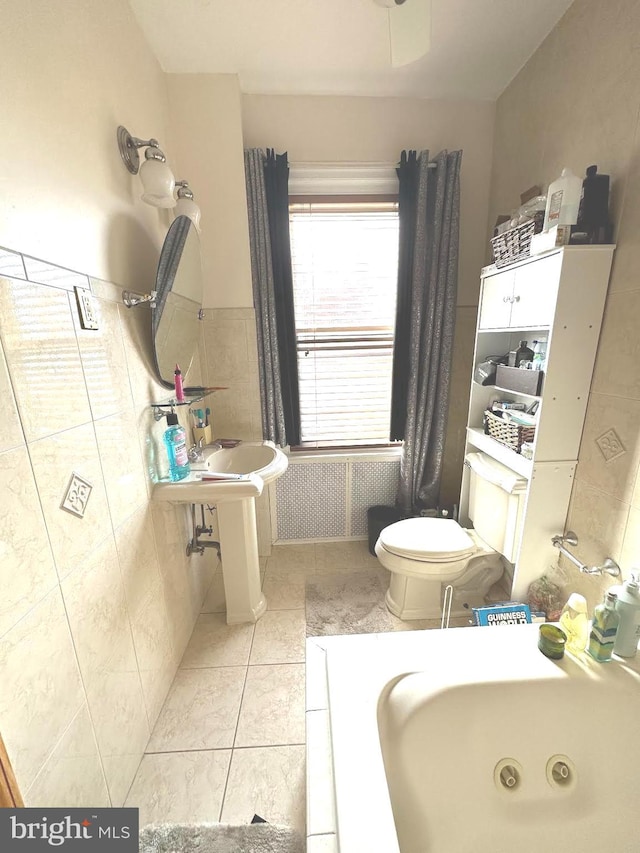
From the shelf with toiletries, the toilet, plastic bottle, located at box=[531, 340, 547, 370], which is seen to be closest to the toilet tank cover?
the toilet

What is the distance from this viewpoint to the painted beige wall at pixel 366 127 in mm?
1721

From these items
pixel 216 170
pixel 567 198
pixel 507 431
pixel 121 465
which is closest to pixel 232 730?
pixel 121 465

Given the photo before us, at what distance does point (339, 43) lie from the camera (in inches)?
55.7

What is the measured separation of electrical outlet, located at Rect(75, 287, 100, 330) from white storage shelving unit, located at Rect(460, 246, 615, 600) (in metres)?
1.49

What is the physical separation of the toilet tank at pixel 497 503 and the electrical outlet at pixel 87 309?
1.61 metres

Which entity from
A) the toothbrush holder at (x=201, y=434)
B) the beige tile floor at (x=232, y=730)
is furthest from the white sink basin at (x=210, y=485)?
the beige tile floor at (x=232, y=730)

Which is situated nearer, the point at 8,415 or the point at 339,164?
the point at 8,415

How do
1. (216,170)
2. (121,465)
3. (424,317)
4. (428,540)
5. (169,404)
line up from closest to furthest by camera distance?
(121,465) → (169,404) → (428,540) → (216,170) → (424,317)

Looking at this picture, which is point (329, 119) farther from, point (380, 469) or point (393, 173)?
point (380, 469)

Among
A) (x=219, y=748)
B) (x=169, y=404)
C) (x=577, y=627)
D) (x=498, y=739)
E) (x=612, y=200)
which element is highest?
(x=612, y=200)

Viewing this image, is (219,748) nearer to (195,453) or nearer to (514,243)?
(195,453)

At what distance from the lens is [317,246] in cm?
186

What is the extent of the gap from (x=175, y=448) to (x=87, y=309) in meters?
0.58

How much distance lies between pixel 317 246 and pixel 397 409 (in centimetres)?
106
